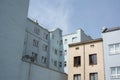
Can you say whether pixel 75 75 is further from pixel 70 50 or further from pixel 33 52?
pixel 33 52

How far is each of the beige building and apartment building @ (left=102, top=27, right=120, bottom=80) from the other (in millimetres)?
1104

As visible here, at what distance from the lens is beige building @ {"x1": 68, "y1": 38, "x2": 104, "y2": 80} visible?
1222 inches

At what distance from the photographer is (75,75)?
32.9 metres

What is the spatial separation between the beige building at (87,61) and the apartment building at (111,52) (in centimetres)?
110

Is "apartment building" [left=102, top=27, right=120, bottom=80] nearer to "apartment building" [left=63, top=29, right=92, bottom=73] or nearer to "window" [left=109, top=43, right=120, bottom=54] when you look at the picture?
"window" [left=109, top=43, right=120, bottom=54]

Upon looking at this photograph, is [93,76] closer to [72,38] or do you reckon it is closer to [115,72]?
[115,72]

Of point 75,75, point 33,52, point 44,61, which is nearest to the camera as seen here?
point 75,75

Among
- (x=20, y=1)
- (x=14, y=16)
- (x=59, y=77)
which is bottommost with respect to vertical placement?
(x=59, y=77)

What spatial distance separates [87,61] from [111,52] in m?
4.52

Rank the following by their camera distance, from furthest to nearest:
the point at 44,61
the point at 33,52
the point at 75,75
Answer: the point at 44,61
the point at 33,52
the point at 75,75

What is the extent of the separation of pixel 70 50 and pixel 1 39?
14.7 meters

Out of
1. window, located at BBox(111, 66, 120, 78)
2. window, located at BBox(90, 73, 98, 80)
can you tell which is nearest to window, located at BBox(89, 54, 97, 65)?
window, located at BBox(90, 73, 98, 80)

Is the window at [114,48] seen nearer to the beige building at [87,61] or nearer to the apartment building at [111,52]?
the apartment building at [111,52]

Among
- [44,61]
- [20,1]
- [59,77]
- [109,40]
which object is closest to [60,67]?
[44,61]
